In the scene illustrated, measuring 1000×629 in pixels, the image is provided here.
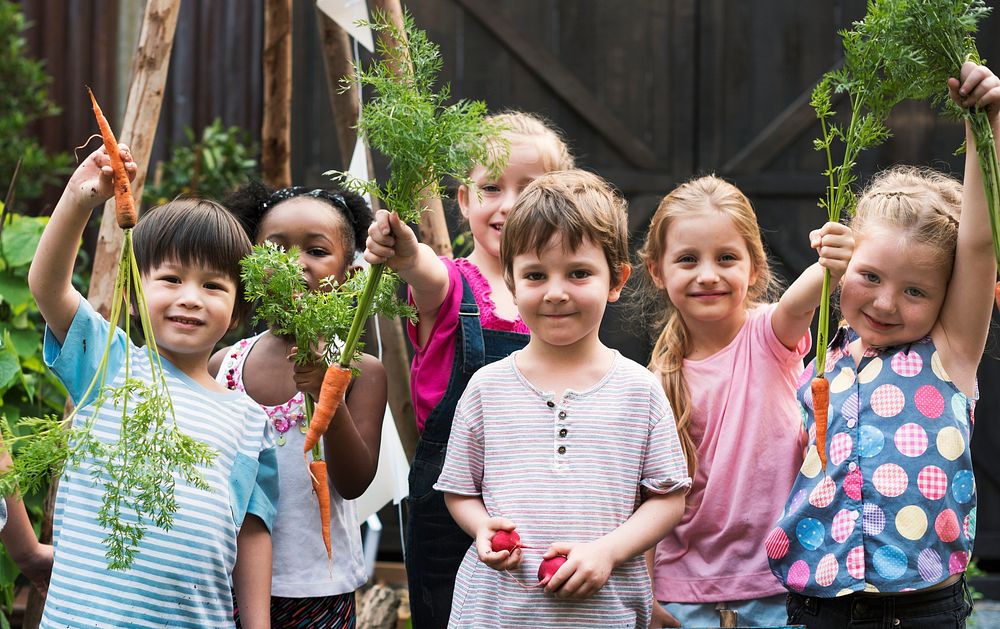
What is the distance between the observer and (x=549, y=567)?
7.04 feet

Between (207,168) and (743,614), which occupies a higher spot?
(207,168)

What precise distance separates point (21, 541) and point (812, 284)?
201 cm

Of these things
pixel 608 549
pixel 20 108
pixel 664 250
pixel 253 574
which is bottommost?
pixel 253 574

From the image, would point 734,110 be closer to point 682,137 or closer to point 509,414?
point 682,137

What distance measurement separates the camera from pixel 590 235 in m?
2.33

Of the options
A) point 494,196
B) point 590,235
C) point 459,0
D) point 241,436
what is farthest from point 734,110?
point 241,436

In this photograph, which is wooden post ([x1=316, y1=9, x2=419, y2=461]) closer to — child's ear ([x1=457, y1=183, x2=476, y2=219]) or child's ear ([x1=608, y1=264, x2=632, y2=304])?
child's ear ([x1=457, y1=183, x2=476, y2=219])

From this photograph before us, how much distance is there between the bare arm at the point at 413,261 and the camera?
7.23 feet

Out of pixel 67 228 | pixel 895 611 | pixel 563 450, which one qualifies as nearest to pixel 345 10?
pixel 67 228

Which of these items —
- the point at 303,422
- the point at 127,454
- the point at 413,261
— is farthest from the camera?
the point at 303,422

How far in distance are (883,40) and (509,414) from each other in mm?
1119

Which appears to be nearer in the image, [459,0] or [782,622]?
[782,622]

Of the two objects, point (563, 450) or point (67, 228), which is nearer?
point (67, 228)

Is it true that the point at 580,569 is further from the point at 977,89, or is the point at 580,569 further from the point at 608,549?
the point at 977,89
